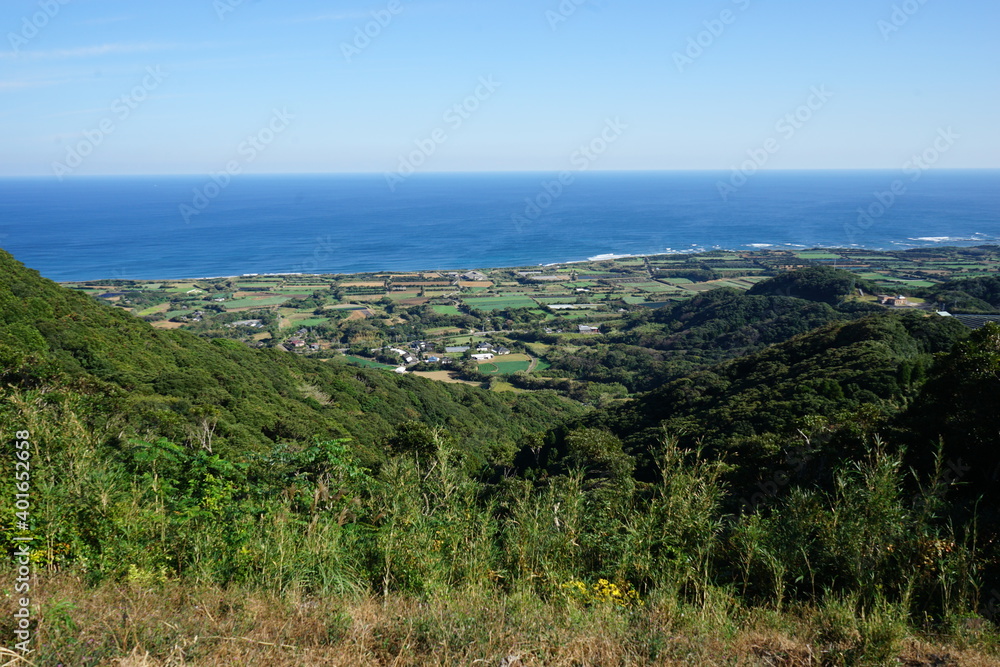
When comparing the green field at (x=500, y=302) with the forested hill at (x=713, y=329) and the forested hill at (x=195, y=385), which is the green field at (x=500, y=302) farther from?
the forested hill at (x=195, y=385)

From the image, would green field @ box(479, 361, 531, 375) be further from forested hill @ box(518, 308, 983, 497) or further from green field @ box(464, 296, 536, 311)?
green field @ box(464, 296, 536, 311)

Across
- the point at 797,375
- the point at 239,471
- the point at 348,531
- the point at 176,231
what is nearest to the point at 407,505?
the point at 348,531

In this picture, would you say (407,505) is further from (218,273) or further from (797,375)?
(218,273)

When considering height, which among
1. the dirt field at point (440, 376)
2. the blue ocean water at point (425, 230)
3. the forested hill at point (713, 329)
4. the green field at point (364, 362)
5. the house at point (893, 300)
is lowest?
the dirt field at point (440, 376)

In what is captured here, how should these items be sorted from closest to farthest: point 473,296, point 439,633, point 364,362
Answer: point 439,633, point 364,362, point 473,296

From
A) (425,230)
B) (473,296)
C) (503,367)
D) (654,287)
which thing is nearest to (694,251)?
(654,287)

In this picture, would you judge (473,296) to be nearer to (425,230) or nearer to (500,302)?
(500,302)

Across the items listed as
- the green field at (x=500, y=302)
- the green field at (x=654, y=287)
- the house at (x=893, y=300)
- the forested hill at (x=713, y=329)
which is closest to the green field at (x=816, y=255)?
→ the green field at (x=654, y=287)
